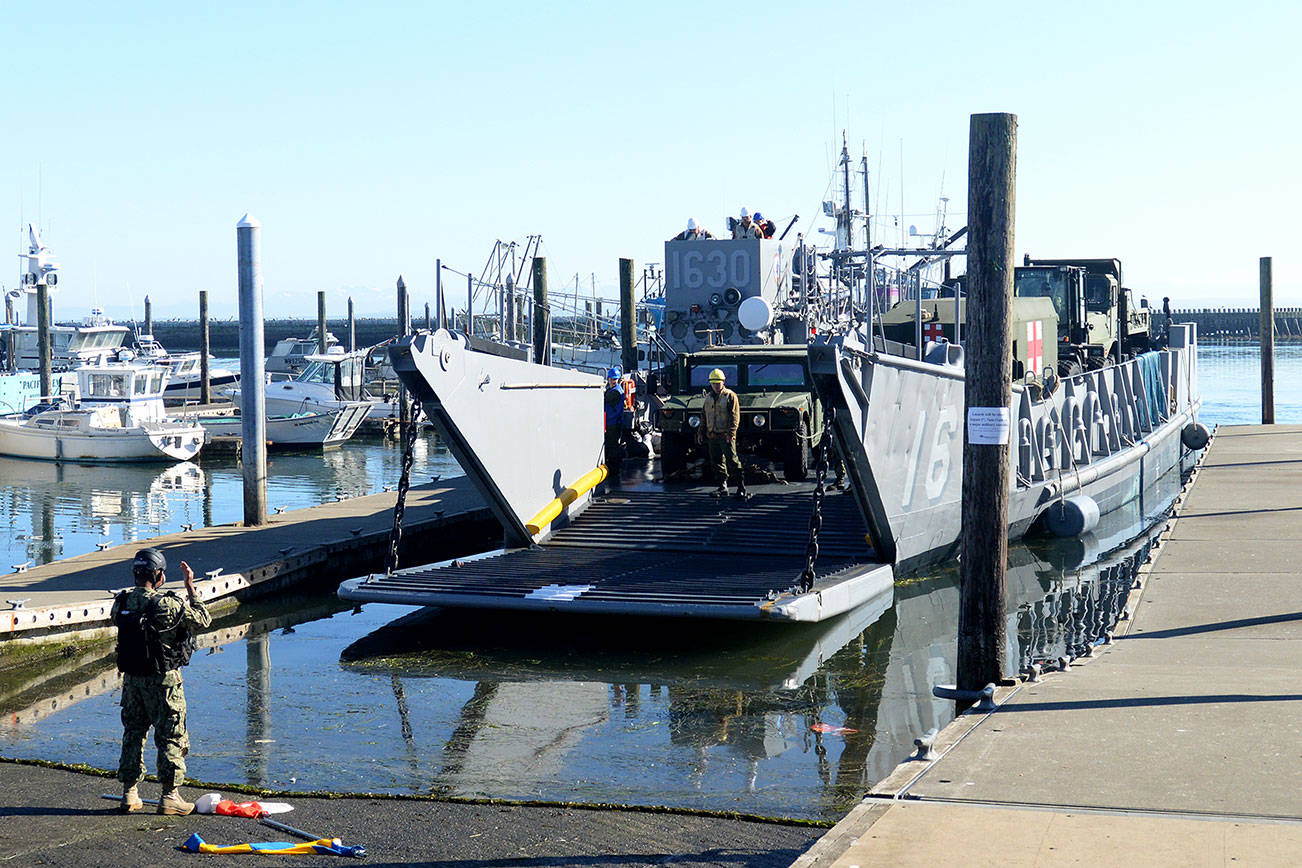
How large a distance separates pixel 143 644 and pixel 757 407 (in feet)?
30.2

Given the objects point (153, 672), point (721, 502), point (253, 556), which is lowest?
point (253, 556)

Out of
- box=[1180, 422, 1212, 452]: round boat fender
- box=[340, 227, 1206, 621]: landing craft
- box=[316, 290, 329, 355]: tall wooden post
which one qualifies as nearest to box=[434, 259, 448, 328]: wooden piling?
box=[340, 227, 1206, 621]: landing craft

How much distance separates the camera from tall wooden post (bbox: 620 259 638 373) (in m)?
25.9

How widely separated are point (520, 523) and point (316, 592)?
2798mm

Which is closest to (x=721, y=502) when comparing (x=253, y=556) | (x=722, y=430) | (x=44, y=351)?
(x=722, y=430)

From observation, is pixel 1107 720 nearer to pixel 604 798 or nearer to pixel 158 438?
pixel 604 798

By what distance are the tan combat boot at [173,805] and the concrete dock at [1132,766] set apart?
11.3 ft

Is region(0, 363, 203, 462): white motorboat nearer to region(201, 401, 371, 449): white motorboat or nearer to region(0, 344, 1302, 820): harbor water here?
region(201, 401, 371, 449): white motorboat

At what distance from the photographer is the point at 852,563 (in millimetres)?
12820

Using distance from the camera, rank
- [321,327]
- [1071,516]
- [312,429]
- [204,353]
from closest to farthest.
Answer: [1071,516] < [312,429] < [204,353] < [321,327]

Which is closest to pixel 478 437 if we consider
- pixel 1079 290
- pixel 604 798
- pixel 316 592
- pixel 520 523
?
pixel 520 523

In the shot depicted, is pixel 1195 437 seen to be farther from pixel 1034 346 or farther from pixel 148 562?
pixel 148 562

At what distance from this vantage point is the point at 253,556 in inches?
575

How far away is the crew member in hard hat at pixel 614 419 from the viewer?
16375 mm
